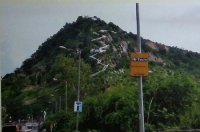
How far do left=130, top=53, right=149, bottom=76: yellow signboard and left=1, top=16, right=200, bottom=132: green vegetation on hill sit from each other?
69 mm

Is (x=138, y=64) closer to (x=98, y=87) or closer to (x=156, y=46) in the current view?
(x=156, y=46)

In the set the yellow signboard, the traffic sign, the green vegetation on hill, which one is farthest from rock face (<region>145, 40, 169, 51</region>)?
the traffic sign

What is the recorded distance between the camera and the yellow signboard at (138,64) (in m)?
6.33

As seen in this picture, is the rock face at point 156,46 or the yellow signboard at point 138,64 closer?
the yellow signboard at point 138,64

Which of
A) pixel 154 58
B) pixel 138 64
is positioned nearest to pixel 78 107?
pixel 138 64

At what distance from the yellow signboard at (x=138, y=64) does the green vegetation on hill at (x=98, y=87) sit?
0.23 ft

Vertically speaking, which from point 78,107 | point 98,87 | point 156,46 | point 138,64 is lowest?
point 78,107

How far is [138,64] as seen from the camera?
6.36 meters

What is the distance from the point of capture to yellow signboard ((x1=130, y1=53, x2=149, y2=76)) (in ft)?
20.8

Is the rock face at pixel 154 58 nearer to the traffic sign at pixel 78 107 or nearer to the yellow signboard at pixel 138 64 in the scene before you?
the yellow signboard at pixel 138 64

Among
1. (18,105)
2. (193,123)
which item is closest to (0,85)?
(18,105)

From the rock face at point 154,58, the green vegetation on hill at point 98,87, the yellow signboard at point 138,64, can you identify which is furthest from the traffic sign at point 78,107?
the rock face at point 154,58

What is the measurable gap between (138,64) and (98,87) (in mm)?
502

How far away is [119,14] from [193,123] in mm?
1417
